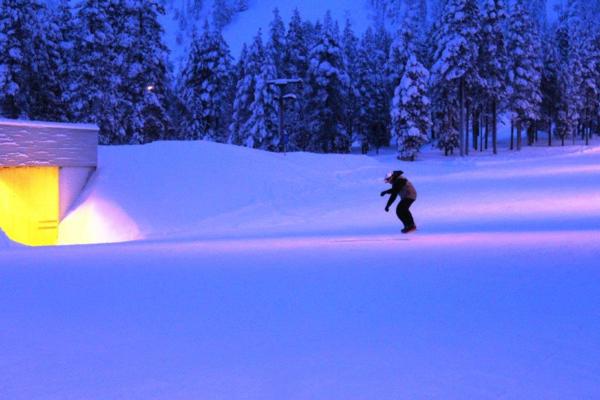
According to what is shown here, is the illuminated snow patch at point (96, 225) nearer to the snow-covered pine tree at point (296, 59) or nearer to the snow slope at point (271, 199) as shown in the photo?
the snow slope at point (271, 199)

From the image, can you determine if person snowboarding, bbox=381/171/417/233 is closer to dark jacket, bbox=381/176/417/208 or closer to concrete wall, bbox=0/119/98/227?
dark jacket, bbox=381/176/417/208

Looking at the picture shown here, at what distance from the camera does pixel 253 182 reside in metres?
25.2

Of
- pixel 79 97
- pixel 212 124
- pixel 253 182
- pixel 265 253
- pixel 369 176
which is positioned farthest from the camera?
pixel 212 124

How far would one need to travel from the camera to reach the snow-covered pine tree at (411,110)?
1909 inches

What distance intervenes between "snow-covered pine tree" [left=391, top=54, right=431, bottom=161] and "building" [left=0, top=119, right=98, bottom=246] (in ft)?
105

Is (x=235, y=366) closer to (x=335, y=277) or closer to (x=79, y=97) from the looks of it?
(x=335, y=277)

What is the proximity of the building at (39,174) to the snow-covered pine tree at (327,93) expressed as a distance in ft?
103

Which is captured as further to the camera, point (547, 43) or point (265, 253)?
point (547, 43)

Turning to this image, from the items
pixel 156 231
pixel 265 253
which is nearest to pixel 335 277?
pixel 265 253

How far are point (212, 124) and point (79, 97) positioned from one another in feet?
54.1

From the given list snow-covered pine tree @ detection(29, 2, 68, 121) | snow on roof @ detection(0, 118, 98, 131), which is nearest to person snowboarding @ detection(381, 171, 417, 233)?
snow on roof @ detection(0, 118, 98, 131)

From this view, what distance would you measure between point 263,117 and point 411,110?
13.0 meters

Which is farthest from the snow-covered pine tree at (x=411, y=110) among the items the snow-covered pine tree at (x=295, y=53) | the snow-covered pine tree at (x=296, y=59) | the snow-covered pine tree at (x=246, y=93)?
the snow-covered pine tree at (x=295, y=53)

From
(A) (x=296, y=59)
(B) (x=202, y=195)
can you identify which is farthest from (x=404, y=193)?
(A) (x=296, y=59)
